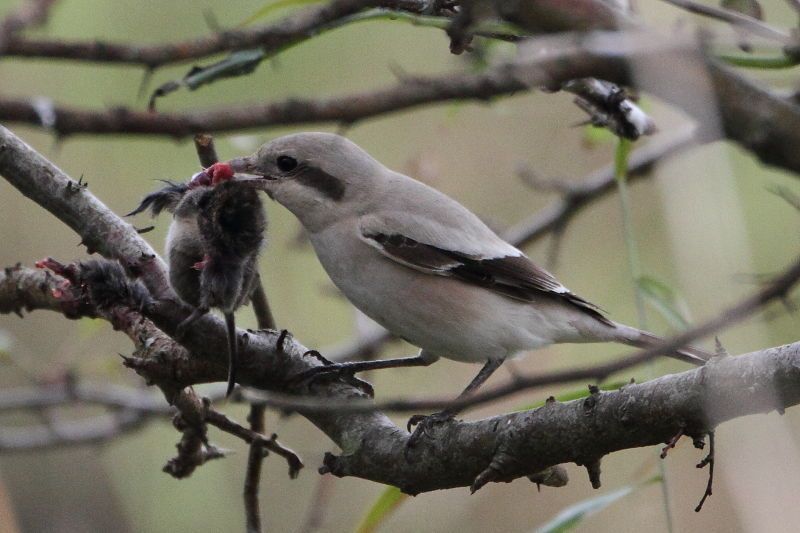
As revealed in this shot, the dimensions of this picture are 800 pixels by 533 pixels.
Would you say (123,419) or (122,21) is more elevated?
(122,21)

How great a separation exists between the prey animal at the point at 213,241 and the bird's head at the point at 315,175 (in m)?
0.29

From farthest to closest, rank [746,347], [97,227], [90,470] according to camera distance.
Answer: [90,470] → [746,347] → [97,227]

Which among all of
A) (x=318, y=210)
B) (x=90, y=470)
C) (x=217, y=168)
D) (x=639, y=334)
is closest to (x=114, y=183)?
(x=90, y=470)

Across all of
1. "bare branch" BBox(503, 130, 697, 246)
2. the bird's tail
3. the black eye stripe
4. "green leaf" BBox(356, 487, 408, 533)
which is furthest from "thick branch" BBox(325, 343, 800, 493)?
"bare branch" BBox(503, 130, 697, 246)

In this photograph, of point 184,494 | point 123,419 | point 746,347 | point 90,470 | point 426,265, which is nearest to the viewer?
point 746,347

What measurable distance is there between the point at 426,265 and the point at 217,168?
82 centimetres

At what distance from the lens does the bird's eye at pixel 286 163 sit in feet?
11.0

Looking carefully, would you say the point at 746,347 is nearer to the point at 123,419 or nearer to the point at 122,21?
the point at 123,419

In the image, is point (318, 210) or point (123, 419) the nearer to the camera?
point (318, 210)

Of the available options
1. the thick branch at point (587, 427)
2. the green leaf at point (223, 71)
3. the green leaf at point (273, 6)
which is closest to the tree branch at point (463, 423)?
the thick branch at point (587, 427)

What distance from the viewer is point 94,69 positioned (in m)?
6.15

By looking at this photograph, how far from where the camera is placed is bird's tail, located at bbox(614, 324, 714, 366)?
3127mm

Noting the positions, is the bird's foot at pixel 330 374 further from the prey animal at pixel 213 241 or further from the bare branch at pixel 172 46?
the bare branch at pixel 172 46

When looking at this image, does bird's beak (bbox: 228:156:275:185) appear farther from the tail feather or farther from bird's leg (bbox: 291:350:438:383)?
the tail feather
